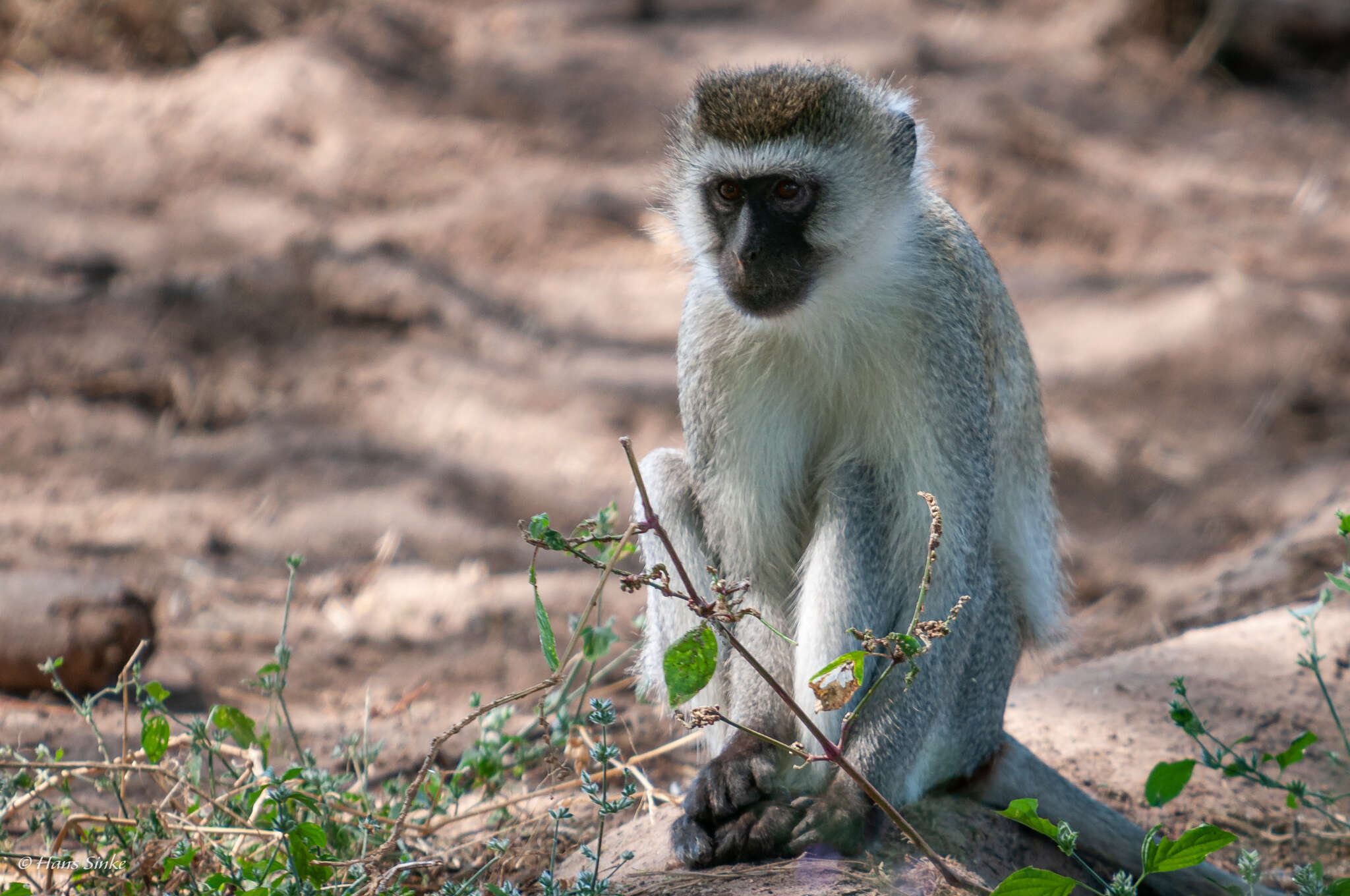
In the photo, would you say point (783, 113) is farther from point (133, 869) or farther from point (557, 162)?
point (557, 162)

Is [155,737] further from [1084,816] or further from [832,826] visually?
[1084,816]

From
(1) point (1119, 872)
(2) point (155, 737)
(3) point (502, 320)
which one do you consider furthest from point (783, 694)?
(3) point (502, 320)

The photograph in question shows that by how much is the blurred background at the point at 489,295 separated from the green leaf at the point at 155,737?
3.87 feet

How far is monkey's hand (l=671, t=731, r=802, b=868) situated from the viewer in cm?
287

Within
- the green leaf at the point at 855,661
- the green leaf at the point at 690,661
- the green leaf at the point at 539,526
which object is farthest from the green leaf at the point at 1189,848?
the green leaf at the point at 539,526

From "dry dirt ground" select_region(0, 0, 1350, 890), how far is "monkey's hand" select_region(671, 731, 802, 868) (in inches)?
51.0

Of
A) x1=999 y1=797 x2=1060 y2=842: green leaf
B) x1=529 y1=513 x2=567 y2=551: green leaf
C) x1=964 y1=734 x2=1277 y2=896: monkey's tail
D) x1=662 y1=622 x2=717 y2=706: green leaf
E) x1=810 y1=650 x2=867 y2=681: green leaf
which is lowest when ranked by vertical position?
x1=964 y1=734 x2=1277 y2=896: monkey's tail

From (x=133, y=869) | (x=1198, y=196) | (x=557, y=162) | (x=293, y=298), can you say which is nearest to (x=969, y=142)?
(x=1198, y=196)

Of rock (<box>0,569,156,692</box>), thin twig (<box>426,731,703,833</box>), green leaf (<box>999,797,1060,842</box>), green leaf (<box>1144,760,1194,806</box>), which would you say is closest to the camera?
green leaf (<box>999,797,1060,842</box>)

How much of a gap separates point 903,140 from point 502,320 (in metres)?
4.46

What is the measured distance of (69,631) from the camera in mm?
4406

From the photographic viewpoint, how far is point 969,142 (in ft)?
28.6

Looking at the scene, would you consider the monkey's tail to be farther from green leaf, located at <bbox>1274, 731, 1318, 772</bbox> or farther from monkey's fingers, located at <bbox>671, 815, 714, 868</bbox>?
monkey's fingers, located at <bbox>671, 815, 714, 868</bbox>

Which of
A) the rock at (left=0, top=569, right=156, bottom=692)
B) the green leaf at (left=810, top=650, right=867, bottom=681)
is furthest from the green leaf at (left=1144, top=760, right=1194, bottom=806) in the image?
the rock at (left=0, top=569, right=156, bottom=692)
